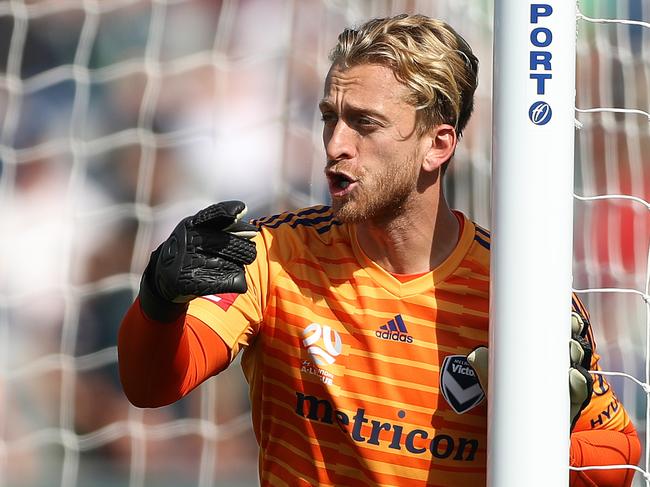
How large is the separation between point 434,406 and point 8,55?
2.28 m

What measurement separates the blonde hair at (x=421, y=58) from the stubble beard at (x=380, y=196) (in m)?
0.10

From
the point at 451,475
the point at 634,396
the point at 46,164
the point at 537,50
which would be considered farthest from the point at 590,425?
the point at 46,164

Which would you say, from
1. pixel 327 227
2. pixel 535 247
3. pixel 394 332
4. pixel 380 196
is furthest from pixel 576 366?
pixel 327 227

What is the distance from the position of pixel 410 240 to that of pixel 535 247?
1.43 ft

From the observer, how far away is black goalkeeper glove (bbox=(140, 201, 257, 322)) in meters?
1.53

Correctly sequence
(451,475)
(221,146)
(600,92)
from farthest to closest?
1. (221,146)
2. (600,92)
3. (451,475)

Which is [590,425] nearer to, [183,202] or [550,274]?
[550,274]

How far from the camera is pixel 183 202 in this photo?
3516 millimetres

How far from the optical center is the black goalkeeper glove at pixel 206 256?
5.02 ft

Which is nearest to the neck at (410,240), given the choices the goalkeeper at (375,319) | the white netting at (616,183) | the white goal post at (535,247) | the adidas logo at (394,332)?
the goalkeeper at (375,319)

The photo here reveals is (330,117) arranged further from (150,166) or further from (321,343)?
(150,166)

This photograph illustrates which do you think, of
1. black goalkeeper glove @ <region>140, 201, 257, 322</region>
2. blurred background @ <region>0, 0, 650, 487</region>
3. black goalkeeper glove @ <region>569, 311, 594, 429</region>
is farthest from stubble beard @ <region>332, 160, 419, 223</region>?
blurred background @ <region>0, 0, 650, 487</region>

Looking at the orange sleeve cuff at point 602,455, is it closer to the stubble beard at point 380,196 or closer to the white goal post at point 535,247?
the white goal post at point 535,247

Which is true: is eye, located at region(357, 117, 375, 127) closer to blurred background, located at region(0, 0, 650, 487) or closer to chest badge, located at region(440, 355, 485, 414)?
chest badge, located at region(440, 355, 485, 414)
